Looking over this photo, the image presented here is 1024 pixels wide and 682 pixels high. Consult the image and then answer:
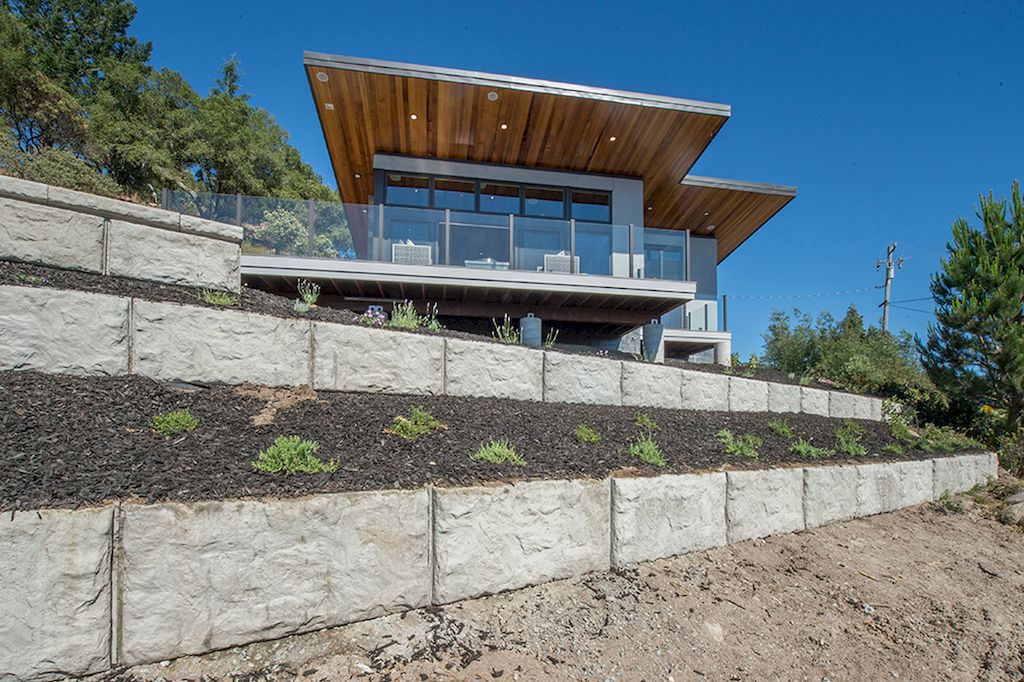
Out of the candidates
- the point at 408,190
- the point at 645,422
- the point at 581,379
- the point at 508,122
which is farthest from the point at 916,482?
the point at 408,190

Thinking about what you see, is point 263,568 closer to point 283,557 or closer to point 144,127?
point 283,557

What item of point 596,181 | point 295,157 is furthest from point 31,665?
point 295,157

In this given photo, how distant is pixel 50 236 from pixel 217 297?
4.93 feet

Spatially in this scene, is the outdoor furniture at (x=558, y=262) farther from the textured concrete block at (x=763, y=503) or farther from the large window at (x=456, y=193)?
the textured concrete block at (x=763, y=503)

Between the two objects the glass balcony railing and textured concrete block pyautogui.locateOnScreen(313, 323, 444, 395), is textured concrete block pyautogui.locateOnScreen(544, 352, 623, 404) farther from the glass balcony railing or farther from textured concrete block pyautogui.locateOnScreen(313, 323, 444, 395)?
the glass balcony railing

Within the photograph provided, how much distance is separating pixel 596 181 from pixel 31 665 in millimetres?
13059

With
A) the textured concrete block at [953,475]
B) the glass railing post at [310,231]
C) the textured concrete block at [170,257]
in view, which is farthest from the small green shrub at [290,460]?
the textured concrete block at [953,475]

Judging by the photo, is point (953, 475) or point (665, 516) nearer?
point (665, 516)

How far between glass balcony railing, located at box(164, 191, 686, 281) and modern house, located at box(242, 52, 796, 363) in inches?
1.4

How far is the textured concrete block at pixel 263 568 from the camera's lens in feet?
7.72

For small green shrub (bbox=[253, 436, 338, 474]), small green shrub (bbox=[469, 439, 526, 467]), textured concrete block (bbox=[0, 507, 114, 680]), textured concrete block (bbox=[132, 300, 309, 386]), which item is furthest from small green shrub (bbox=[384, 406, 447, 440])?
textured concrete block (bbox=[0, 507, 114, 680])

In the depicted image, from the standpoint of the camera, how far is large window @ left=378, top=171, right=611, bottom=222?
478 inches

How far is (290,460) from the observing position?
302 cm

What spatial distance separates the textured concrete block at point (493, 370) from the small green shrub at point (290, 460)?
2.40m
